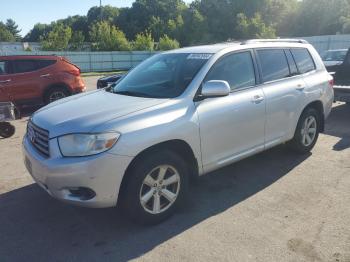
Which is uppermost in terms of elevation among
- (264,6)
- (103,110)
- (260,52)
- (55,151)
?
(264,6)

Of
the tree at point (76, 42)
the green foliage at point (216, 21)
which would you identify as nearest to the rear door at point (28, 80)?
the green foliage at point (216, 21)

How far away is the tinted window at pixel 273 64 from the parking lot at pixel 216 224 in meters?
1.33

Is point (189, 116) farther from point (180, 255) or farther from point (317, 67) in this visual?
point (317, 67)

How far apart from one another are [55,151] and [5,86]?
7263mm

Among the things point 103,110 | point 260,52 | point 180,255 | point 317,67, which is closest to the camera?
point 180,255

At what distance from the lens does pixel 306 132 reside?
5738 mm

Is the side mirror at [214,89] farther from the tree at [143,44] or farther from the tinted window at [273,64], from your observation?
the tree at [143,44]

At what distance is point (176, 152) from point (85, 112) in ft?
3.35

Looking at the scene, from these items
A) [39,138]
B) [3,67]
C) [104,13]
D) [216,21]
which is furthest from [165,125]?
[104,13]

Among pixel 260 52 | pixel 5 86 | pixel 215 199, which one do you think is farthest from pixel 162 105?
pixel 5 86

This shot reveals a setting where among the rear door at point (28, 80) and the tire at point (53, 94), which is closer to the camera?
the rear door at point (28, 80)

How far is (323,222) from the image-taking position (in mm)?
3822

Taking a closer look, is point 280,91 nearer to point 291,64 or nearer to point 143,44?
point 291,64

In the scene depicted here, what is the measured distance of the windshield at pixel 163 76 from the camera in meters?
4.17
